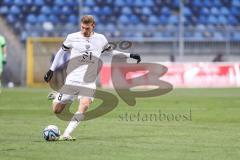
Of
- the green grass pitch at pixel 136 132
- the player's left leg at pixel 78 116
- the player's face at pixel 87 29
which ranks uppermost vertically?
the player's face at pixel 87 29

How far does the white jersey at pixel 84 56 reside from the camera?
13133 millimetres

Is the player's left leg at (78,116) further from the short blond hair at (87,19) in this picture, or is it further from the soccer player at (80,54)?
the short blond hair at (87,19)

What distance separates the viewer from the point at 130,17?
125 feet

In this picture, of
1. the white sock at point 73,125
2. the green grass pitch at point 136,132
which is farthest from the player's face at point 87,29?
the green grass pitch at point 136,132

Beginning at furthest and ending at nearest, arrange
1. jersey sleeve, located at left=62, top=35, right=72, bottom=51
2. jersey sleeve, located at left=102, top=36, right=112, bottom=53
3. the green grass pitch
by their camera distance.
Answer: jersey sleeve, located at left=102, top=36, right=112, bottom=53 < jersey sleeve, located at left=62, top=35, right=72, bottom=51 < the green grass pitch

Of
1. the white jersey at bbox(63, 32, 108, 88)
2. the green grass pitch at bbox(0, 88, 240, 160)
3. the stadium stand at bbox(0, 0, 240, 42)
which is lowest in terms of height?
the green grass pitch at bbox(0, 88, 240, 160)

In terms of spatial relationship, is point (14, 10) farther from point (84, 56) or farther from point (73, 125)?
point (73, 125)

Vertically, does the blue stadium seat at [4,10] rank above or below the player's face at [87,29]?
above

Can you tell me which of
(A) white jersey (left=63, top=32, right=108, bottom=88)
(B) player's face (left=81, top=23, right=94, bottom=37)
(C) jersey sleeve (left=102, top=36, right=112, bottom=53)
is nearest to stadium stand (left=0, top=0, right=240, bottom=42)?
(C) jersey sleeve (left=102, top=36, right=112, bottom=53)

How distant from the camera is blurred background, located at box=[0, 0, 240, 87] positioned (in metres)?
33.3

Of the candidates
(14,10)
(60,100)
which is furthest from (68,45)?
(14,10)

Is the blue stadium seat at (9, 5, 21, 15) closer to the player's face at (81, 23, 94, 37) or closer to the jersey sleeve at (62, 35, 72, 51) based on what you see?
the jersey sleeve at (62, 35, 72, 51)

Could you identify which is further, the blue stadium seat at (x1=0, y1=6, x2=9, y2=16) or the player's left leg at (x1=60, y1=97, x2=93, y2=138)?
the blue stadium seat at (x1=0, y1=6, x2=9, y2=16)

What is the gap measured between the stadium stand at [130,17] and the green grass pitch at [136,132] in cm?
1206
